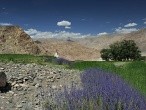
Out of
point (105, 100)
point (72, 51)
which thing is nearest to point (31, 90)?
point (105, 100)

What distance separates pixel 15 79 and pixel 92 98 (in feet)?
21.0

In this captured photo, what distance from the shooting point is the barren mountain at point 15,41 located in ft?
172

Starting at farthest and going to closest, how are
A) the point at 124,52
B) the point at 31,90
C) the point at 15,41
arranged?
the point at 15,41 → the point at 124,52 → the point at 31,90

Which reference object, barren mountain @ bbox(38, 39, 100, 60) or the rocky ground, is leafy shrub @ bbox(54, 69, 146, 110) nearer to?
the rocky ground

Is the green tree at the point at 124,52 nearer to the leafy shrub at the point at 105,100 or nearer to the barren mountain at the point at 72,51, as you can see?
the barren mountain at the point at 72,51

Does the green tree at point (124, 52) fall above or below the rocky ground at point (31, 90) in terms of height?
above

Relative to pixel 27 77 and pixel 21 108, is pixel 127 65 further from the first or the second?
pixel 21 108

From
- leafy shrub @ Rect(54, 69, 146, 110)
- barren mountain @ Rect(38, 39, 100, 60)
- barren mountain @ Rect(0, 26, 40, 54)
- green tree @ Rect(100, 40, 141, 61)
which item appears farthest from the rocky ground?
barren mountain @ Rect(38, 39, 100, 60)

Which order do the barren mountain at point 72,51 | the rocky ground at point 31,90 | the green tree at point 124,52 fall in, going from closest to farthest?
the rocky ground at point 31,90, the green tree at point 124,52, the barren mountain at point 72,51

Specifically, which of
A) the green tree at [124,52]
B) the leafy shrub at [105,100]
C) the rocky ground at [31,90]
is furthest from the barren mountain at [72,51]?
the leafy shrub at [105,100]

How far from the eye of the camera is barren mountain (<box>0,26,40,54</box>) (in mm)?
52281

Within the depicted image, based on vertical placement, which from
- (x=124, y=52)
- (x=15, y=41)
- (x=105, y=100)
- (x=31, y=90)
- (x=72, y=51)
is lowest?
(x=31, y=90)

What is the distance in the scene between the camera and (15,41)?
2141 inches

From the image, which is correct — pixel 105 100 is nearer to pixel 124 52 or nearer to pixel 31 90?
pixel 31 90
